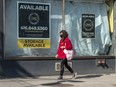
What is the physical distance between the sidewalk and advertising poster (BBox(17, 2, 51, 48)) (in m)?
1.31

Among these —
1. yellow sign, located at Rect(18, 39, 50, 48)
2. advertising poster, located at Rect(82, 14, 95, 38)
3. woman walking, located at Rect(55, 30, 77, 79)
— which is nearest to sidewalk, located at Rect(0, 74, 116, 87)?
woman walking, located at Rect(55, 30, 77, 79)

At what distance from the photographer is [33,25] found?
1409 centimetres

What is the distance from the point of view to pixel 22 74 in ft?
44.5

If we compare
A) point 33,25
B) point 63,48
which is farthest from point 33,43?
point 63,48

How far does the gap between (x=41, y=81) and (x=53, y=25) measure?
8.51 feet

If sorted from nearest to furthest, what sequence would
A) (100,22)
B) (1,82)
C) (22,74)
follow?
(1,82) → (22,74) → (100,22)

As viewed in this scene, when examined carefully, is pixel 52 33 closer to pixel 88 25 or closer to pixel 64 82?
pixel 88 25

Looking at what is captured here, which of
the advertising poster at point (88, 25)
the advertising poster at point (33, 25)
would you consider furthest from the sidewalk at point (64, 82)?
the advertising poster at point (88, 25)

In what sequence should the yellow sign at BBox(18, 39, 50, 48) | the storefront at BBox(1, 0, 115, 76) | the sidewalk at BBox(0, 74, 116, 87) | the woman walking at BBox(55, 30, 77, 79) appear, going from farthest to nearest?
the yellow sign at BBox(18, 39, 50, 48) → the storefront at BBox(1, 0, 115, 76) → the woman walking at BBox(55, 30, 77, 79) → the sidewalk at BBox(0, 74, 116, 87)

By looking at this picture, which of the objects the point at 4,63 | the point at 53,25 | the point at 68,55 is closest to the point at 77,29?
the point at 53,25

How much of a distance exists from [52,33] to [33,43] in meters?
0.90

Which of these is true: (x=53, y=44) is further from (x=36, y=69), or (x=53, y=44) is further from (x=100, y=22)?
(x=100, y=22)

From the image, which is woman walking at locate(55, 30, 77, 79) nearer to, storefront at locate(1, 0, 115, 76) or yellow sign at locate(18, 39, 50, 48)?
storefront at locate(1, 0, 115, 76)

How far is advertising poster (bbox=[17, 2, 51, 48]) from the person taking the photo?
1389 cm
